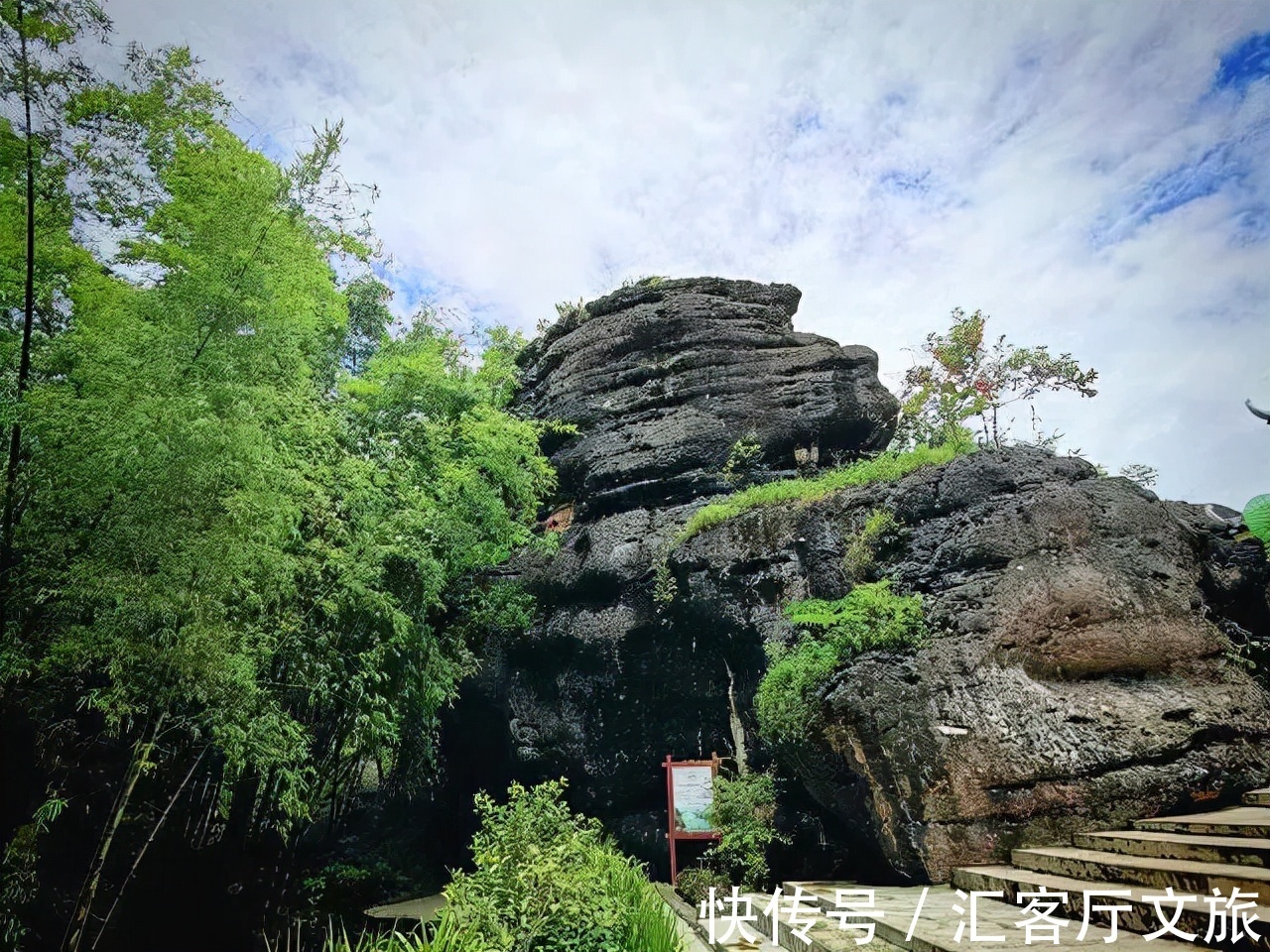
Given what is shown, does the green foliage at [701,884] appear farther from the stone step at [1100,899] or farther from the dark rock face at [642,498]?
the stone step at [1100,899]

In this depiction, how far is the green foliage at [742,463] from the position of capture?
9758 millimetres

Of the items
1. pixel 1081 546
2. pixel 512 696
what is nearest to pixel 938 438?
pixel 1081 546

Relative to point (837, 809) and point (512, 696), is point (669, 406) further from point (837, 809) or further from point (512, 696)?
point (837, 809)

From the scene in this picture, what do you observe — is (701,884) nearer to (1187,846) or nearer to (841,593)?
(841,593)

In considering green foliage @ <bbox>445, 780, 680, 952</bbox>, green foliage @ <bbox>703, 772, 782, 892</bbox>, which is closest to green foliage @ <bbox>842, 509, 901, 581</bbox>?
green foliage @ <bbox>703, 772, 782, 892</bbox>

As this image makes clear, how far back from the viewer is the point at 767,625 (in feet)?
25.9

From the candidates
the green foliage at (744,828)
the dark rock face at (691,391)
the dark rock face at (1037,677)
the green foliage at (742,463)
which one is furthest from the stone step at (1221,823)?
the dark rock face at (691,391)

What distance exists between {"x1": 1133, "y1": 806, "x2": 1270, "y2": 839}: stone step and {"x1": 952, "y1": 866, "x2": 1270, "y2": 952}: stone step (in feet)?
2.69

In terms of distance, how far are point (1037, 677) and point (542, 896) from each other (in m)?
4.49

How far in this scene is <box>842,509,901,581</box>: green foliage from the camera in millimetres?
7375

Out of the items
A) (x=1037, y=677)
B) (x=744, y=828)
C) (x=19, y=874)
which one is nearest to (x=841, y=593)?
(x=1037, y=677)

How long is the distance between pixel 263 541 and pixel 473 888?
9.68 feet

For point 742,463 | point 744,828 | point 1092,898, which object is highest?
point 742,463

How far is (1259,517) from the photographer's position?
298 inches
